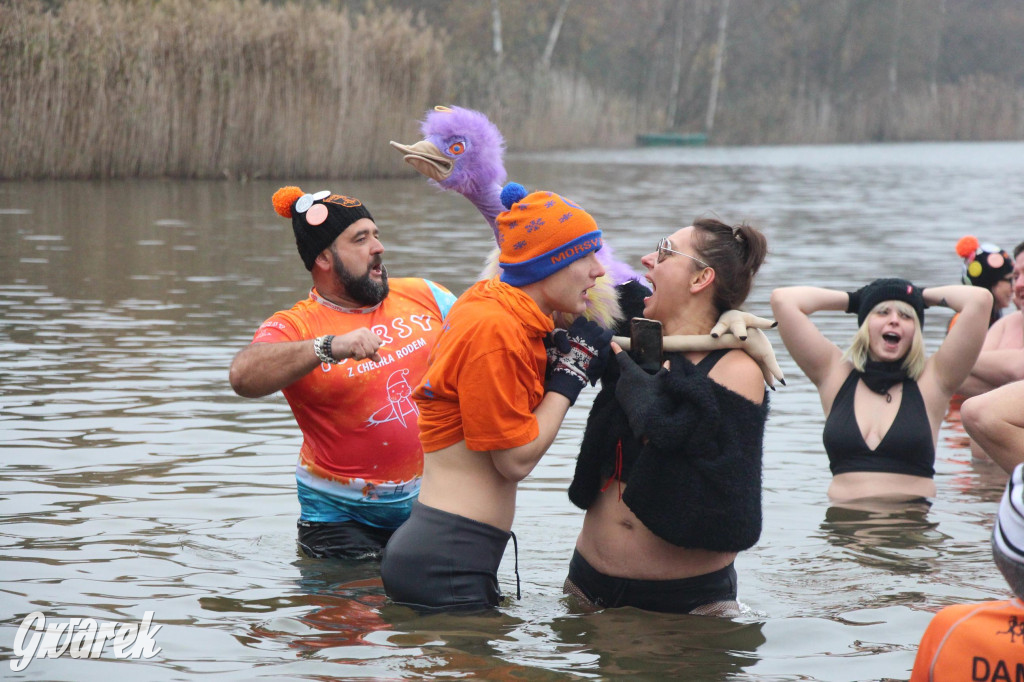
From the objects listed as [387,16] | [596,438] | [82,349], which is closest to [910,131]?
[387,16]

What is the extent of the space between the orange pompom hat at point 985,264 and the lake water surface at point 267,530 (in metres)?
1.11

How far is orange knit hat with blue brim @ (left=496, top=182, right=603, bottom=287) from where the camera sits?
435 cm

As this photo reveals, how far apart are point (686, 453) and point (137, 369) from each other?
6454 millimetres

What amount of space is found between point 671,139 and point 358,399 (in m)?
50.1

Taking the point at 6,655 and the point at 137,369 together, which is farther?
the point at 137,369

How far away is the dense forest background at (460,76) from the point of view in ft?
73.1

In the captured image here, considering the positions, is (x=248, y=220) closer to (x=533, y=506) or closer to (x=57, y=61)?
(x=57, y=61)

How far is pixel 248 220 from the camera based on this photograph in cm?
1961

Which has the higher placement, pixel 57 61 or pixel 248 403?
pixel 57 61

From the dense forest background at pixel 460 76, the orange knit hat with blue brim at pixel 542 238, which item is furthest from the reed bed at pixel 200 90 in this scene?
the orange knit hat with blue brim at pixel 542 238

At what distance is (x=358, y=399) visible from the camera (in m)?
5.55

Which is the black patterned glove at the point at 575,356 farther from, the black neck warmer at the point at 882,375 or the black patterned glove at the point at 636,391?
the black neck warmer at the point at 882,375
